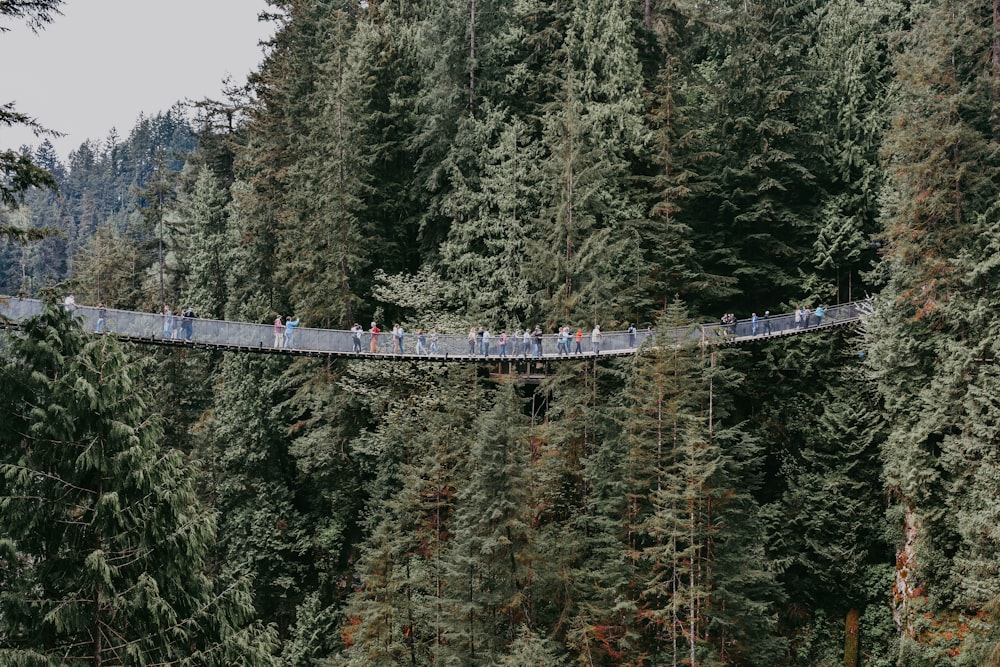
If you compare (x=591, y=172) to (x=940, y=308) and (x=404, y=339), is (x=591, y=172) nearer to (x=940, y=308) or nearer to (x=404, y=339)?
(x=404, y=339)

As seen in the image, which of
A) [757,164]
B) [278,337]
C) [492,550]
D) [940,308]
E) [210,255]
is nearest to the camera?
[492,550]

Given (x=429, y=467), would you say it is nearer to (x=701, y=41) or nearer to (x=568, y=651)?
(x=568, y=651)

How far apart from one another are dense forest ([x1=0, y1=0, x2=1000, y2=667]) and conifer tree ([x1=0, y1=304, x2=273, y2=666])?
49mm

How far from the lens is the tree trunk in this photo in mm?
26609

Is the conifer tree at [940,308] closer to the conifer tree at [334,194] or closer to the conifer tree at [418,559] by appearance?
the conifer tree at [418,559]

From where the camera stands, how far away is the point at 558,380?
27.1 metres

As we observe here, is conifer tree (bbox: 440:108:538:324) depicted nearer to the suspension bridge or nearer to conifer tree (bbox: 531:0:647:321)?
conifer tree (bbox: 531:0:647:321)

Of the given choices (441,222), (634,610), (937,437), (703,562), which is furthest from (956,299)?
(441,222)

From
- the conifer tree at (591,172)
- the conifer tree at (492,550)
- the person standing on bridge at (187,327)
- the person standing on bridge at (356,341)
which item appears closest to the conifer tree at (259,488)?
the person standing on bridge at (356,341)

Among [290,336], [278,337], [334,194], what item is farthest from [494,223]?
[278,337]

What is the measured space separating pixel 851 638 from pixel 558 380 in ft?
34.8

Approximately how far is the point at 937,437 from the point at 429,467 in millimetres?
12001

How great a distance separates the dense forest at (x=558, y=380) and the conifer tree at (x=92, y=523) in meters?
0.05

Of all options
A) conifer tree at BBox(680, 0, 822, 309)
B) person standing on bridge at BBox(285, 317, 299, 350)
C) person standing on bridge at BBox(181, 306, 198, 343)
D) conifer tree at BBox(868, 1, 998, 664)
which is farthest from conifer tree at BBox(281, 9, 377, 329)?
conifer tree at BBox(868, 1, 998, 664)
